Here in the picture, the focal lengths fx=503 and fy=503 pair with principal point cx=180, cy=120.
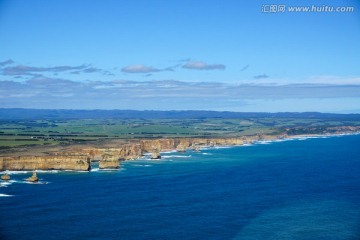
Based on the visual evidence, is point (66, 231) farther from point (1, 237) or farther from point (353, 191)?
point (353, 191)

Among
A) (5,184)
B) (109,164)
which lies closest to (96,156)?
(109,164)

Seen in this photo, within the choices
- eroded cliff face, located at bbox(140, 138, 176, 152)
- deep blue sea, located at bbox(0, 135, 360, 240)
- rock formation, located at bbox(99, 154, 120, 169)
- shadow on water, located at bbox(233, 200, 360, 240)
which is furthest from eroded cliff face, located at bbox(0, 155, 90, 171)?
shadow on water, located at bbox(233, 200, 360, 240)

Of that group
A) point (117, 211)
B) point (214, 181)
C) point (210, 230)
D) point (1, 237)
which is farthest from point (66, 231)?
point (214, 181)

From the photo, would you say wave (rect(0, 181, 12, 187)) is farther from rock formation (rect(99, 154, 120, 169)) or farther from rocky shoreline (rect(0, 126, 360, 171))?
rock formation (rect(99, 154, 120, 169))

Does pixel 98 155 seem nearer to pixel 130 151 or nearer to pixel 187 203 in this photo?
pixel 130 151

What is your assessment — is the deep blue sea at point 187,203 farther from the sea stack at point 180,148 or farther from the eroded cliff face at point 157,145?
the sea stack at point 180,148

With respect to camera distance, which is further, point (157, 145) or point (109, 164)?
point (157, 145)

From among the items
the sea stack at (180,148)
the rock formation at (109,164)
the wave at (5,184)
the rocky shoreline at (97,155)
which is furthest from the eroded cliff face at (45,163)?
the sea stack at (180,148)
